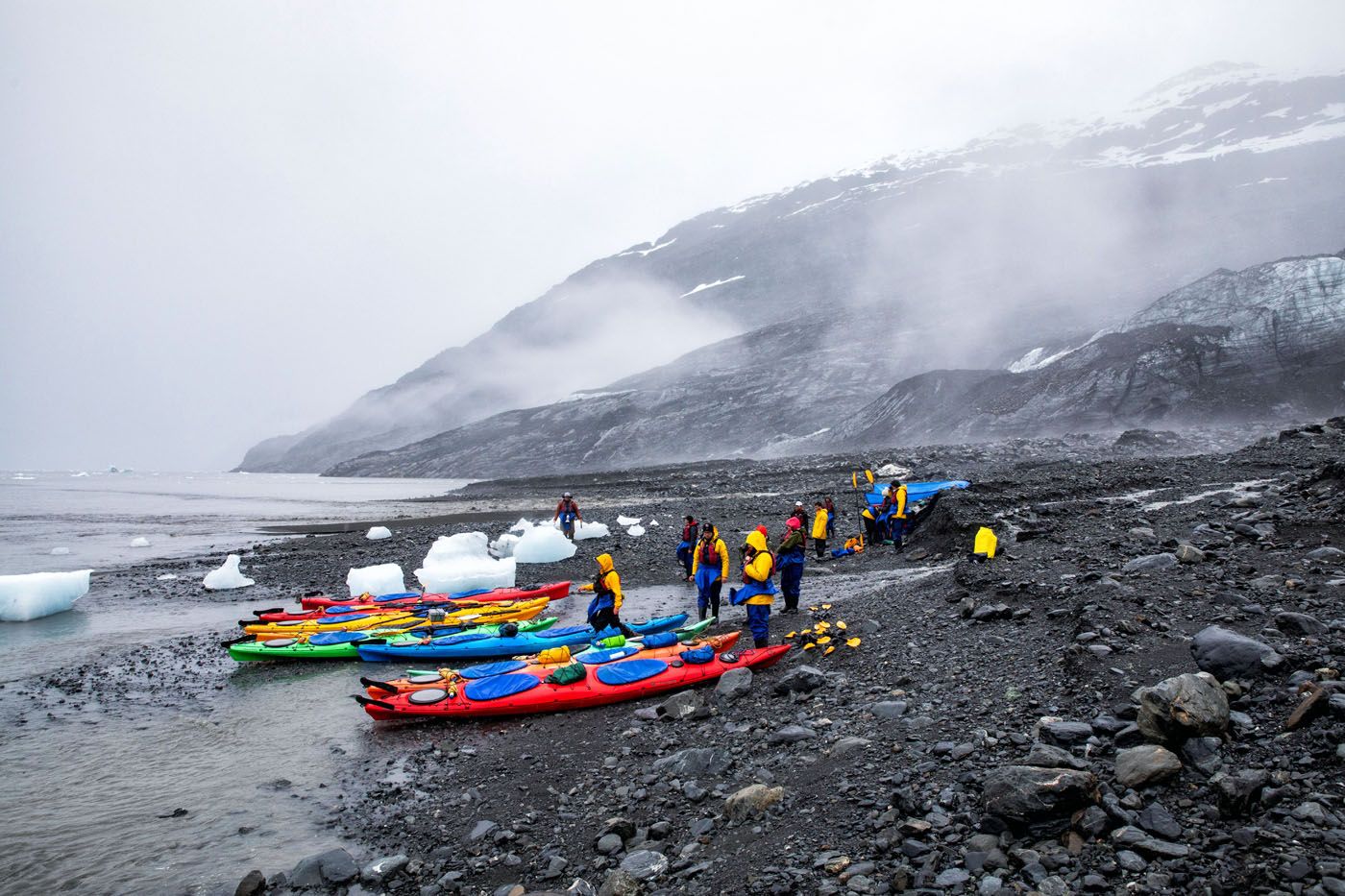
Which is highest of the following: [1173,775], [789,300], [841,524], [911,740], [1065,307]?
[789,300]

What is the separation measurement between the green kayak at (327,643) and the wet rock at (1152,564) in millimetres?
8717

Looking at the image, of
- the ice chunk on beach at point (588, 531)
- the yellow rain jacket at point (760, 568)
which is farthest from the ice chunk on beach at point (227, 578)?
the yellow rain jacket at point (760, 568)

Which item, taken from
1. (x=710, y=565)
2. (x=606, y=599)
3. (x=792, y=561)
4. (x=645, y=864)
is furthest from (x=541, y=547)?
(x=645, y=864)

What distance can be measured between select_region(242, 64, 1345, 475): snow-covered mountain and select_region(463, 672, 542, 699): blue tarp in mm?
66444

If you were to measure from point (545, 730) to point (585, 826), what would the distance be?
8.56 ft

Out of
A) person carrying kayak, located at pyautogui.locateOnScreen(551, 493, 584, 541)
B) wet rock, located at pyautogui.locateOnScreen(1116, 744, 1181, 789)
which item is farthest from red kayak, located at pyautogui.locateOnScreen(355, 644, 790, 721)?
person carrying kayak, located at pyautogui.locateOnScreen(551, 493, 584, 541)

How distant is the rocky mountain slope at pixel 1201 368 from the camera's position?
46781mm

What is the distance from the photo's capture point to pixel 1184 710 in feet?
13.3

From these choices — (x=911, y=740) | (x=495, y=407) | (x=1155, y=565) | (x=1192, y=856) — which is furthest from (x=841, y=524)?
(x=495, y=407)

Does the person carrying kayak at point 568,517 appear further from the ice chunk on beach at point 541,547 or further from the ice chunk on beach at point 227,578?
the ice chunk on beach at point 227,578

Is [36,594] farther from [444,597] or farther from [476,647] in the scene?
[476,647]

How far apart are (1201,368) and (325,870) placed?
5997cm

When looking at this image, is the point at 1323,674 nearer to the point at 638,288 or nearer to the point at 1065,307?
the point at 1065,307

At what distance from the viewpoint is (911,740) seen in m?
5.31
